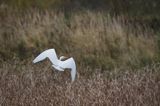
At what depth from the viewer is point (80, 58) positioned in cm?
934

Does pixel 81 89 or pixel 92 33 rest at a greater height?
pixel 92 33

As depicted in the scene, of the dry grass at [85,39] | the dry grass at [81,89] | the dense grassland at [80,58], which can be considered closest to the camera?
the dry grass at [81,89]

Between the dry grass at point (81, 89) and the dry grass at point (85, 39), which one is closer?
the dry grass at point (81, 89)

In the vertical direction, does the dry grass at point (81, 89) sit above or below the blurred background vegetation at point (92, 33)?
below

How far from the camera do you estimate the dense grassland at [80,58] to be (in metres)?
6.25

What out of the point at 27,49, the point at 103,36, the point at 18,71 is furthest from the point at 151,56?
the point at 18,71

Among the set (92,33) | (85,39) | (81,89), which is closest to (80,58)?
(85,39)

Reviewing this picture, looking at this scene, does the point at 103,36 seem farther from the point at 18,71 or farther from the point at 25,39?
the point at 18,71

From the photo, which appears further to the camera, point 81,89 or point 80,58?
point 80,58

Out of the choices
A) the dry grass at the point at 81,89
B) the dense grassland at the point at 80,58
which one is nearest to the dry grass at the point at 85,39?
the dense grassland at the point at 80,58

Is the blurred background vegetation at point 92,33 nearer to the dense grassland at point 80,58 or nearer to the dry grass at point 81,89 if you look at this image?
the dense grassland at point 80,58

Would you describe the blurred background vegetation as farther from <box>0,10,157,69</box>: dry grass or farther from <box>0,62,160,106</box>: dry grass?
<box>0,62,160,106</box>: dry grass

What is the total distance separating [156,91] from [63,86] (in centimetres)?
96

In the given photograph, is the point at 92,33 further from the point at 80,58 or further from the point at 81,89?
the point at 81,89
